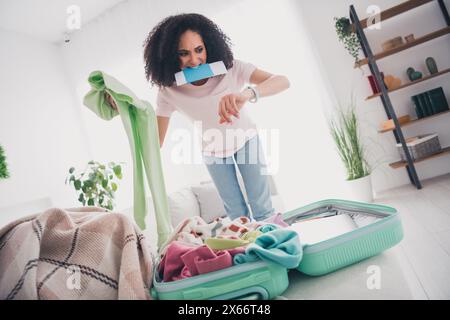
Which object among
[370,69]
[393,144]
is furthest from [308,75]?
[393,144]

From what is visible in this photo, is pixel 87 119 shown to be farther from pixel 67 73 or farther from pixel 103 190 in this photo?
pixel 103 190

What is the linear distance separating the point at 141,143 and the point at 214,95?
0.90ft

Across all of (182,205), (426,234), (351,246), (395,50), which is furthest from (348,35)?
(351,246)

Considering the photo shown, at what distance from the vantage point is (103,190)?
227 centimetres

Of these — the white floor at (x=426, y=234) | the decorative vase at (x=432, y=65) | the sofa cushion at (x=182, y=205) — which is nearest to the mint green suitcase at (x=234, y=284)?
the white floor at (x=426, y=234)

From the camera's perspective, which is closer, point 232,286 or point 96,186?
point 232,286

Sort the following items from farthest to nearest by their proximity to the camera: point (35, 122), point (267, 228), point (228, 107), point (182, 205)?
point (35, 122), point (182, 205), point (228, 107), point (267, 228)

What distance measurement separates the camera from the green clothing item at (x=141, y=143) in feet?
2.06

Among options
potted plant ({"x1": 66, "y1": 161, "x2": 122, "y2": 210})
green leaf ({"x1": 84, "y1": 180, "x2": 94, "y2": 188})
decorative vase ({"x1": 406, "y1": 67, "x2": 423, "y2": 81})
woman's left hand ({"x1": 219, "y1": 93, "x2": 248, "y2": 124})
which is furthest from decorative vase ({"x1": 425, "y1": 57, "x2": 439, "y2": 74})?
green leaf ({"x1": 84, "y1": 180, "x2": 94, "y2": 188})

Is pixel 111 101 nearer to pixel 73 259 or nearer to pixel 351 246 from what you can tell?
pixel 73 259

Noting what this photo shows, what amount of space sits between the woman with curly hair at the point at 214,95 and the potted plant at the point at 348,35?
1.38 meters

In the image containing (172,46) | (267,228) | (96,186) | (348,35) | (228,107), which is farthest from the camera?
(96,186)

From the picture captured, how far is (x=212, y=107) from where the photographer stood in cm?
83
